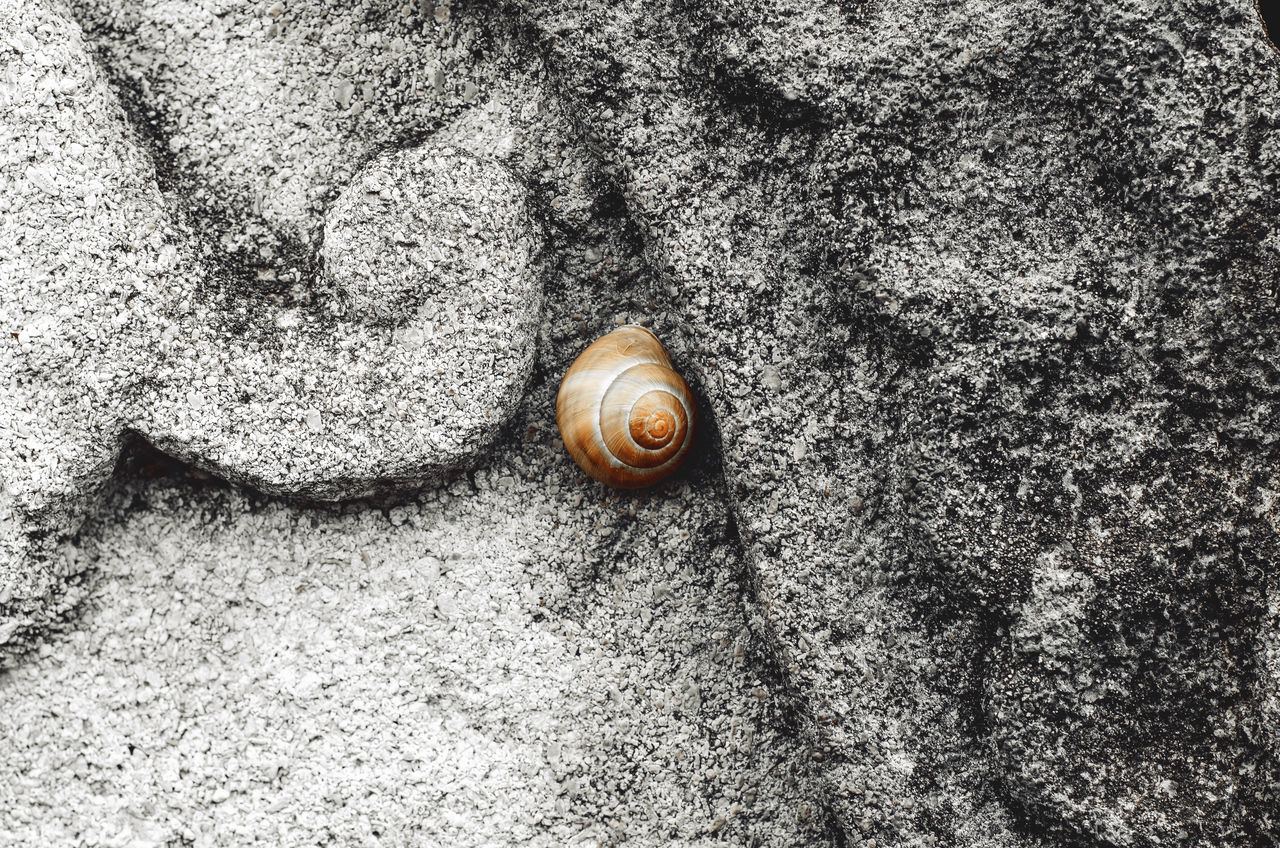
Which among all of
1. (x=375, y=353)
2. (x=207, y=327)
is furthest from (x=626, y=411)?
(x=207, y=327)

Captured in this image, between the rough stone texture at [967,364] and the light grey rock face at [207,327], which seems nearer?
the rough stone texture at [967,364]

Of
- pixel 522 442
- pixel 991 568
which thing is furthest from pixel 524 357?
pixel 991 568

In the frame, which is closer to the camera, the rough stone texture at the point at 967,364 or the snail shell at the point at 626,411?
the rough stone texture at the point at 967,364

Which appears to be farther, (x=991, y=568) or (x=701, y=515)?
(x=701, y=515)

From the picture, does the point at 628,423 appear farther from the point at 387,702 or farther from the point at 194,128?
the point at 194,128

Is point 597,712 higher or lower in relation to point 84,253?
lower
